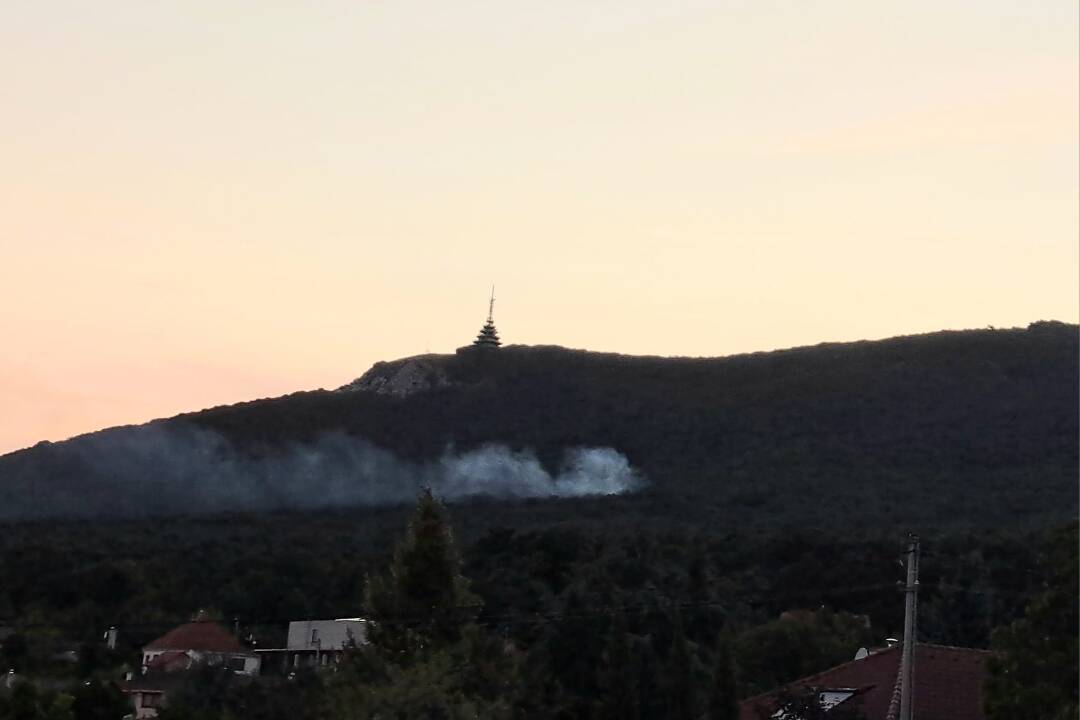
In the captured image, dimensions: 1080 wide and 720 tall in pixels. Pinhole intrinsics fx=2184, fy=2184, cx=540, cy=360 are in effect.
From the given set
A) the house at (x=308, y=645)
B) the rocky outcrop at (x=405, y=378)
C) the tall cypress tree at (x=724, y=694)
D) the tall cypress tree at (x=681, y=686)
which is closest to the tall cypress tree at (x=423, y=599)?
the tall cypress tree at (x=724, y=694)

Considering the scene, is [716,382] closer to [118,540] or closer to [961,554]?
[118,540]

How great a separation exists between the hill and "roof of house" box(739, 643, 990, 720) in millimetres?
42514

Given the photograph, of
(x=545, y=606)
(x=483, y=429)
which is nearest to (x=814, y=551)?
(x=545, y=606)

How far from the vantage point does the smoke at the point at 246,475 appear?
109 meters

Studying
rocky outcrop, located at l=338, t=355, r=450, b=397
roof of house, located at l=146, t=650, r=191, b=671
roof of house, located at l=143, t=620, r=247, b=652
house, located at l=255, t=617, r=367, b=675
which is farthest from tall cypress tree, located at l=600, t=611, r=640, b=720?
rocky outcrop, located at l=338, t=355, r=450, b=397

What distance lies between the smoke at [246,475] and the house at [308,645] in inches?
1179

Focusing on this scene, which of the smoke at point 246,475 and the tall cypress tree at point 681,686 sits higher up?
the smoke at point 246,475

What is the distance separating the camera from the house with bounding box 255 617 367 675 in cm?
7262

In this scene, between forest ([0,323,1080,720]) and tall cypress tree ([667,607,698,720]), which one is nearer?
forest ([0,323,1080,720])

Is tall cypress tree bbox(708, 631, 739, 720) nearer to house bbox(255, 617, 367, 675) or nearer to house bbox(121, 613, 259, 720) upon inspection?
house bbox(121, 613, 259, 720)

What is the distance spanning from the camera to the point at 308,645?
75.2m

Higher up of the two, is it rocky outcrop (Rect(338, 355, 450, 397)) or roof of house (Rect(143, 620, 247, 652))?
rocky outcrop (Rect(338, 355, 450, 397))

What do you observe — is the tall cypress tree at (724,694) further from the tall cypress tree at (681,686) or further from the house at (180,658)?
the house at (180,658)

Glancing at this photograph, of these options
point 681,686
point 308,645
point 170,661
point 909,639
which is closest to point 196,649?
point 170,661
